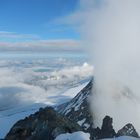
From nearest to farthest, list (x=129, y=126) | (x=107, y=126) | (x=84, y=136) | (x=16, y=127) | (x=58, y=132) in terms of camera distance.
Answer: (x=84, y=136), (x=58, y=132), (x=16, y=127), (x=107, y=126), (x=129, y=126)

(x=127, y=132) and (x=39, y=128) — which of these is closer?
(x=39, y=128)

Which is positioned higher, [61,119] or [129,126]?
[61,119]

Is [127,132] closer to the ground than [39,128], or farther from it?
closer to the ground

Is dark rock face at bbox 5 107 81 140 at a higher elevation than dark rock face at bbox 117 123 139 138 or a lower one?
higher

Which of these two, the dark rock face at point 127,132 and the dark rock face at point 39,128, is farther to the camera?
the dark rock face at point 127,132

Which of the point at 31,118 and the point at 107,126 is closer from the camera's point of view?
the point at 31,118

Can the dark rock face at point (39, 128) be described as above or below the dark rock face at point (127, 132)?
above

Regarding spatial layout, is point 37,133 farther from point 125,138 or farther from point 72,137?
point 125,138

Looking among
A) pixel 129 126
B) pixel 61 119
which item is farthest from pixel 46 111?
pixel 129 126
